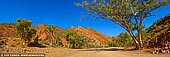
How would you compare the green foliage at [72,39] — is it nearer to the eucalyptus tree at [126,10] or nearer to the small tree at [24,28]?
the small tree at [24,28]

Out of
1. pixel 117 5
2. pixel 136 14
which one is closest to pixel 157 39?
pixel 136 14

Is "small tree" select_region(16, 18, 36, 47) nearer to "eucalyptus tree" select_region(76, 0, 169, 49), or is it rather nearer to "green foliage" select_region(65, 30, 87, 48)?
"green foliage" select_region(65, 30, 87, 48)

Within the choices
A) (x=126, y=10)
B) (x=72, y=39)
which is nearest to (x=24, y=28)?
(x=72, y=39)

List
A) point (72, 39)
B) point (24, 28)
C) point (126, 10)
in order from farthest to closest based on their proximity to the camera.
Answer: point (72, 39), point (24, 28), point (126, 10)

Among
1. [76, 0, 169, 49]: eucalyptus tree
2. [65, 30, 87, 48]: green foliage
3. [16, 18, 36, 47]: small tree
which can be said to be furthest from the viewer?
[65, 30, 87, 48]: green foliage

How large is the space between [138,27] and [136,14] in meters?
2.11

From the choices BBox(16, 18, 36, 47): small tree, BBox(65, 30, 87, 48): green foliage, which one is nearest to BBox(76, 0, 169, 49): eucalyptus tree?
BBox(16, 18, 36, 47): small tree

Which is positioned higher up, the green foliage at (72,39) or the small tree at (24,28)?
the small tree at (24,28)

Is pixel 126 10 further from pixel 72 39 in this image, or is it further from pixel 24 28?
pixel 72 39

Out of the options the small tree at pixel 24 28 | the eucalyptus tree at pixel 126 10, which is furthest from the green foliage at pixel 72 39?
the eucalyptus tree at pixel 126 10

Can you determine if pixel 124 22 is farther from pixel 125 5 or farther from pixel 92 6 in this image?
pixel 92 6

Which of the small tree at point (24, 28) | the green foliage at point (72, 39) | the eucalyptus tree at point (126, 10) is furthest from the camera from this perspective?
the green foliage at point (72, 39)

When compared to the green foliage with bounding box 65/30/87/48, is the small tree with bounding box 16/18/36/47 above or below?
above

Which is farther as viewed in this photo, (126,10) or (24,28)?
(24,28)
